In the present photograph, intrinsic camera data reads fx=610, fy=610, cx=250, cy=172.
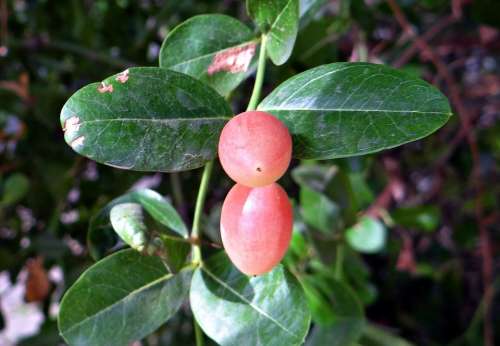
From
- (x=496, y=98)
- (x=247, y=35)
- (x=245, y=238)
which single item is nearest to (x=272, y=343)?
(x=245, y=238)

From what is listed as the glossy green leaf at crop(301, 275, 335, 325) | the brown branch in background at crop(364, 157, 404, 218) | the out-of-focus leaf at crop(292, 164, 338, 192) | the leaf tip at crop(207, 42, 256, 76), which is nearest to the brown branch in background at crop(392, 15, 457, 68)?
the brown branch in background at crop(364, 157, 404, 218)

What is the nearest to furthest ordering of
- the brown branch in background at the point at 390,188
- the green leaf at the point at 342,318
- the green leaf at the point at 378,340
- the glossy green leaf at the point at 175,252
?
the glossy green leaf at the point at 175,252 < the green leaf at the point at 342,318 < the green leaf at the point at 378,340 < the brown branch in background at the point at 390,188

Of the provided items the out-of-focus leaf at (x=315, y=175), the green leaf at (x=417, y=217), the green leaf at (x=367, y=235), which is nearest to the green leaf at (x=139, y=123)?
the out-of-focus leaf at (x=315, y=175)

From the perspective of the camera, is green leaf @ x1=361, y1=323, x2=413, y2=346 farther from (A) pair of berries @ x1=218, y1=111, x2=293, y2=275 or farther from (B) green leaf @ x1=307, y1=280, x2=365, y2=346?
(A) pair of berries @ x1=218, y1=111, x2=293, y2=275

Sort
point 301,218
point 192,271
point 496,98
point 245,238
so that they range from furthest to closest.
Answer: point 496,98, point 301,218, point 192,271, point 245,238

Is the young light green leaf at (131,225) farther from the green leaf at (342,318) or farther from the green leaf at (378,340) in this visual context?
the green leaf at (378,340)

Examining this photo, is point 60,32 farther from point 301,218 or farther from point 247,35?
point 247,35
